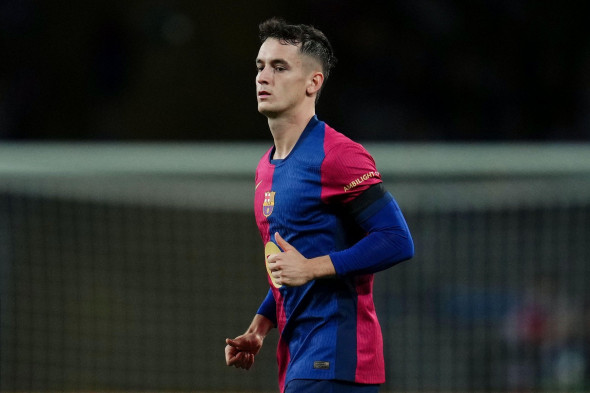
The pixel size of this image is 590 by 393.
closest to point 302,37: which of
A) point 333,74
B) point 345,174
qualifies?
point 345,174

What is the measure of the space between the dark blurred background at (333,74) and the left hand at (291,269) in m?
8.45

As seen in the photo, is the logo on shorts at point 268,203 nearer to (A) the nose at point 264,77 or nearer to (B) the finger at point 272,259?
(B) the finger at point 272,259

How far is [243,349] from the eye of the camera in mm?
3641

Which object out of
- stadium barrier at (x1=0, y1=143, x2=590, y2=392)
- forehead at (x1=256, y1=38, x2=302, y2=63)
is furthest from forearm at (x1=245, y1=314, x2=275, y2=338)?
stadium barrier at (x1=0, y1=143, x2=590, y2=392)

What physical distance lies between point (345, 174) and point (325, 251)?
0.29 m

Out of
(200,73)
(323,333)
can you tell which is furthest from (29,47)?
(323,333)

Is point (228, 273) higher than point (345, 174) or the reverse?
the reverse

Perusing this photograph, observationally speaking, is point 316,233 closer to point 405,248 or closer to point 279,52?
point 405,248

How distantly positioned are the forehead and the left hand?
0.79 meters

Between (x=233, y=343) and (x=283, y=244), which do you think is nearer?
(x=283, y=244)

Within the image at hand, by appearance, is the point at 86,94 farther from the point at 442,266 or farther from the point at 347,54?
the point at 442,266

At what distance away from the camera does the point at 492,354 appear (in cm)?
777

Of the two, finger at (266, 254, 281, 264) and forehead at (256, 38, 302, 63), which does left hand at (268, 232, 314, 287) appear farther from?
forehead at (256, 38, 302, 63)

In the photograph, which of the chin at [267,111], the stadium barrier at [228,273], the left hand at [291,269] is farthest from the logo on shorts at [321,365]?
the stadium barrier at [228,273]
